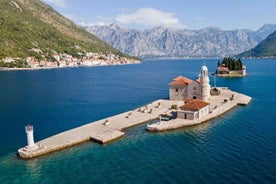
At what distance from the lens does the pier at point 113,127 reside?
4846 centimetres

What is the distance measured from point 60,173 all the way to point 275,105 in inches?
2522

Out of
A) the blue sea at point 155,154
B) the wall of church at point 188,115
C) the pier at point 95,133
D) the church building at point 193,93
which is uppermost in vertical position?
Result: the church building at point 193,93

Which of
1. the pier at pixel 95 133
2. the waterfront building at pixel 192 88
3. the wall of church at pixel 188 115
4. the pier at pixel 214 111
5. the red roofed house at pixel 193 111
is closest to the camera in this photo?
the pier at pixel 95 133

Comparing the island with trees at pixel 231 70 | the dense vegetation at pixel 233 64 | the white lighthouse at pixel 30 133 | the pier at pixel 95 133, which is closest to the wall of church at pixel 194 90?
the pier at pixel 95 133

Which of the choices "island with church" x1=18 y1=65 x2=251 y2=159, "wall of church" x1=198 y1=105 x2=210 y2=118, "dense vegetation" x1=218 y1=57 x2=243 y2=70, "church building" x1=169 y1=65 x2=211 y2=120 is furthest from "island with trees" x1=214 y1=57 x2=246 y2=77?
"wall of church" x1=198 y1=105 x2=210 y2=118

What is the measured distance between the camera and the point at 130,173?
3838 centimetres

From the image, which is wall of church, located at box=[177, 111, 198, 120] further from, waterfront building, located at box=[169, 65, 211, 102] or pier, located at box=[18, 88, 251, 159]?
waterfront building, located at box=[169, 65, 211, 102]

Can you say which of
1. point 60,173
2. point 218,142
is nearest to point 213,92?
point 218,142

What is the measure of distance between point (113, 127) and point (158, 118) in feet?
41.5

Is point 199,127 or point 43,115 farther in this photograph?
point 43,115

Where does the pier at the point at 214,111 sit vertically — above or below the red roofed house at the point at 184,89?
below

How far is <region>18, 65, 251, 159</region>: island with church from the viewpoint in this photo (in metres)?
49.2

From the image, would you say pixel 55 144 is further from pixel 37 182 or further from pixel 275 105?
pixel 275 105

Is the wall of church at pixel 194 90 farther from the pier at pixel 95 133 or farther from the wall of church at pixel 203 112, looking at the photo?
the wall of church at pixel 203 112
